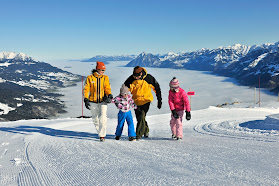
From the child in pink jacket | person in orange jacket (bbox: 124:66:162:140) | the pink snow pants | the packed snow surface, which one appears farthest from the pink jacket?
the packed snow surface

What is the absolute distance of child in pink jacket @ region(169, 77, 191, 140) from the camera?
6.04 m

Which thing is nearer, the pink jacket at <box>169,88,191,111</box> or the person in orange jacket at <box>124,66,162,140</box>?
the pink jacket at <box>169,88,191,111</box>

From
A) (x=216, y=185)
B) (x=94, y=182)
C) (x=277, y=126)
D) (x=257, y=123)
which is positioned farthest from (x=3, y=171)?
(x=257, y=123)

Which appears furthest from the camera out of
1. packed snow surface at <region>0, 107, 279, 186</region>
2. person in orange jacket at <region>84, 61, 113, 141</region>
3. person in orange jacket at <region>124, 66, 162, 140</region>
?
person in orange jacket at <region>124, 66, 162, 140</region>

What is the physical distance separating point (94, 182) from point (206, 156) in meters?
1.99

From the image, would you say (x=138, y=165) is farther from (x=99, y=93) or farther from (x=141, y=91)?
(x=141, y=91)

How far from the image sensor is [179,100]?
6141mm

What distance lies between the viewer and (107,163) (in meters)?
3.70

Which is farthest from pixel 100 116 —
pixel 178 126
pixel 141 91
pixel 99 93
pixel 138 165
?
pixel 138 165

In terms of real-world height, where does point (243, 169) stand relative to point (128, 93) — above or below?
below

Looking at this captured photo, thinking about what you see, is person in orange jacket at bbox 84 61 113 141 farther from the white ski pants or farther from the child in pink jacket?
the child in pink jacket

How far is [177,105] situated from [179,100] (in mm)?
148

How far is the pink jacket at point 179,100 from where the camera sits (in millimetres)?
6059

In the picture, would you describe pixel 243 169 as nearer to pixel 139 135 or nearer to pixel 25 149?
pixel 139 135
